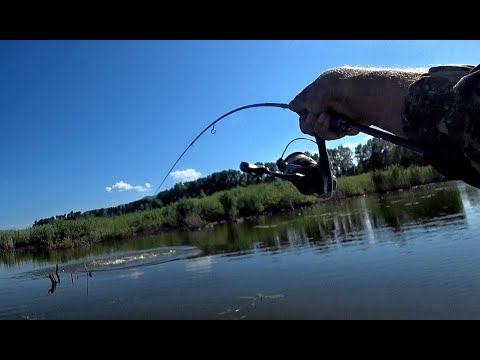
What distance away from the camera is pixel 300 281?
8.13m

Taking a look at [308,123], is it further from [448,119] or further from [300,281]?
[300,281]

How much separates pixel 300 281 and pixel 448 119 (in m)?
7.08

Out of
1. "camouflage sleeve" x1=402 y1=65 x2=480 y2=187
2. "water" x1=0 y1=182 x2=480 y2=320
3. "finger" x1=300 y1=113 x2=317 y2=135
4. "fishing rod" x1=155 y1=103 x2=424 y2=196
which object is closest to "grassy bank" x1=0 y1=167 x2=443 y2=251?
"water" x1=0 y1=182 x2=480 y2=320

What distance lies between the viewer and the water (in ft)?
20.5

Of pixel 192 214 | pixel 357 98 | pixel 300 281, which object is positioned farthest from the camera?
pixel 192 214

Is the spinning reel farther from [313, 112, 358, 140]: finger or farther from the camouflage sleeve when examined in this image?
the camouflage sleeve

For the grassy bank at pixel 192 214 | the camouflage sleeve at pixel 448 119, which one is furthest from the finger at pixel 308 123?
the grassy bank at pixel 192 214

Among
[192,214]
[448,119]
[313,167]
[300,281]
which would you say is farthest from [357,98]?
[192,214]

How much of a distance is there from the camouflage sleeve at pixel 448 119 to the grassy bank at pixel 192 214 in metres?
28.3

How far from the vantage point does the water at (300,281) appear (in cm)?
625
